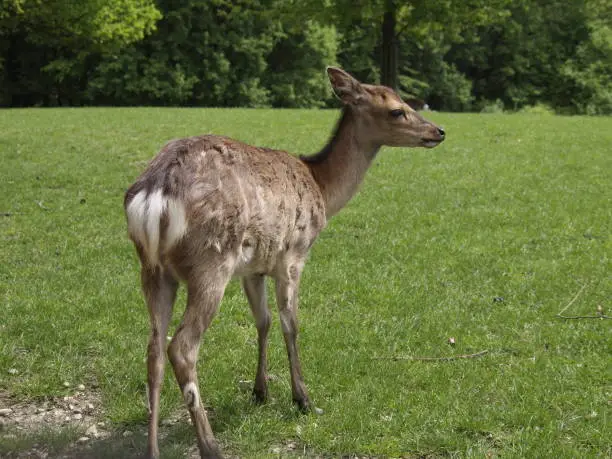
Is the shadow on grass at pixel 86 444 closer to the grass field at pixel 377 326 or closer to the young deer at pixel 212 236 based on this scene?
the grass field at pixel 377 326

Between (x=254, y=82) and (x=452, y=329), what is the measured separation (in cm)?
3346

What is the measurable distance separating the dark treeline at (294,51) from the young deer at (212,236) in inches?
903

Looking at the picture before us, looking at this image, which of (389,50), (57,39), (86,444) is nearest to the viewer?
(86,444)

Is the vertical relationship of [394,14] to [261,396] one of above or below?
above

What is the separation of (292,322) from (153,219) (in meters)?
1.29

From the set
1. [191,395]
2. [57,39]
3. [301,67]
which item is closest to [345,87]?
[191,395]

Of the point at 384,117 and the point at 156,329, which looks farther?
the point at 384,117

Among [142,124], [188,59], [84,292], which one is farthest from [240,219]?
[188,59]

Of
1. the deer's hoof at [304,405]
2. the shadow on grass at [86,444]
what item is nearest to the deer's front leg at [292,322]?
the deer's hoof at [304,405]

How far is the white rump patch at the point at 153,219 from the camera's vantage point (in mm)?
3580

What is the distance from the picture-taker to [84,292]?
6.46 meters

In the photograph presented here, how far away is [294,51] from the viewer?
4197 cm

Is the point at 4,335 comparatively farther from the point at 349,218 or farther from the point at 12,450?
the point at 349,218

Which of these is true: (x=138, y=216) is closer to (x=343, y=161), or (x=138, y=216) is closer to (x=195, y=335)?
(x=195, y=335)
